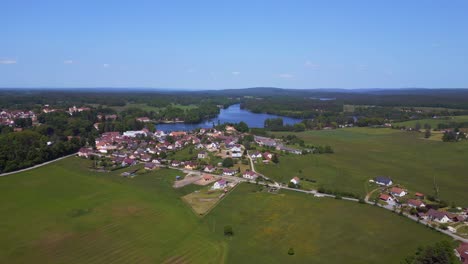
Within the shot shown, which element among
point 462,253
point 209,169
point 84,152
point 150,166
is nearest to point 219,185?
point 209,169

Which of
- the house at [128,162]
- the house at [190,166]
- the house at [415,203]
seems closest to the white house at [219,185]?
the house at [190,166]

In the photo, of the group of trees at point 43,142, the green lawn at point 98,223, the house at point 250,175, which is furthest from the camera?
the group of trees at point 43,142

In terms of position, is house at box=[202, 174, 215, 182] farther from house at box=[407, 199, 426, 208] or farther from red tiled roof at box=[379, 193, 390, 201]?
house at box=[407, 199, 426, 208]

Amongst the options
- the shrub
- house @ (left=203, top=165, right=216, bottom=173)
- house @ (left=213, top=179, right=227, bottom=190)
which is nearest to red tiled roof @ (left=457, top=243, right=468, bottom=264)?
the shrub

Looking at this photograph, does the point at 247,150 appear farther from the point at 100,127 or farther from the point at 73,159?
the point at 100,127

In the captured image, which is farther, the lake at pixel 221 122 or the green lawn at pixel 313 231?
the lake at pixel 221 122

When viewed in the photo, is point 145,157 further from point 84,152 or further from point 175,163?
point 84,152

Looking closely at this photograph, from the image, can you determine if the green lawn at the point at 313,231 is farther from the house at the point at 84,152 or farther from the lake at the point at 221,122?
the lake at the point at 221,122
